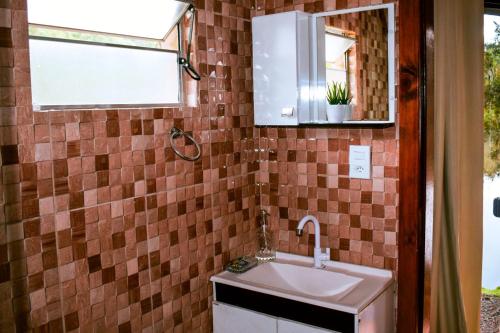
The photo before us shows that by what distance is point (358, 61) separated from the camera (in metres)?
2.14

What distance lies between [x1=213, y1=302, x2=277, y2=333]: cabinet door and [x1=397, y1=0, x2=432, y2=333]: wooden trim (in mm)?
551

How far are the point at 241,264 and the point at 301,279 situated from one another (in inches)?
10.8

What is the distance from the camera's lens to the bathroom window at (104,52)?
161cm

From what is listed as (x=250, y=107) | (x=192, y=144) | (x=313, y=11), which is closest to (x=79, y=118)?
(x=192, y=144)

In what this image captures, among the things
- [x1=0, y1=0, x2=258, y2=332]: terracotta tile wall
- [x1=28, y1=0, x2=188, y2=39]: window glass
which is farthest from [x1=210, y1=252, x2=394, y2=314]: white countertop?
[x1=28, y1=0, x2=188, y2=39]: window glass

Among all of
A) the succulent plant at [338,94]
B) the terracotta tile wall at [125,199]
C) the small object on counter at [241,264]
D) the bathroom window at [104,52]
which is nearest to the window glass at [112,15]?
the bathroom window at [104,52]

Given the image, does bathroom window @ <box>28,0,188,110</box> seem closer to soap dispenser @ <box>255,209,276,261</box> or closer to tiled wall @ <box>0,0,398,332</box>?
tiled wall @ <box>0,0,398,332</box>

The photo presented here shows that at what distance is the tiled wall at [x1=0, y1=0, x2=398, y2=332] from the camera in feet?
4.90

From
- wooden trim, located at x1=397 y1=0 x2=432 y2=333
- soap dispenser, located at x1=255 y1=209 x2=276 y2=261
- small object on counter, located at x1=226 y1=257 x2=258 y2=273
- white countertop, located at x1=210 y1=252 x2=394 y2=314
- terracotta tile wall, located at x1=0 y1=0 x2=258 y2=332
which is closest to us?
terracotta tile wall, located at x1=0 y1=0 x2=258 y2=332

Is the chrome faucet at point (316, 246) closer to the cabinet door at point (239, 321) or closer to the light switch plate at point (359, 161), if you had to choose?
the light switch plate at point (359, 161)

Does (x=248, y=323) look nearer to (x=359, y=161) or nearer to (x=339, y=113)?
(x=359, y=161)

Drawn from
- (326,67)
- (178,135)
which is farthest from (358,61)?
(178,135)

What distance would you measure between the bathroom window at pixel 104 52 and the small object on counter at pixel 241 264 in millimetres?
769

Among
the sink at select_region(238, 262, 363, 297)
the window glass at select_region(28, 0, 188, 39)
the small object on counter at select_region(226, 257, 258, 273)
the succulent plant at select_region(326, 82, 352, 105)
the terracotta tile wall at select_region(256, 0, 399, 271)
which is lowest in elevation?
the sink at select_region(238, 262, 363, 297)
